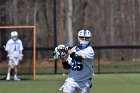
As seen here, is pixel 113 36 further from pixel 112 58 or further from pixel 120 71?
pixel 120 71

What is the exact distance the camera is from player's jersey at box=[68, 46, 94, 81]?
39.4ft

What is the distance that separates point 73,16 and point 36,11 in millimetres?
A: 2464

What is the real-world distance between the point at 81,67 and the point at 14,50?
37.9 feet

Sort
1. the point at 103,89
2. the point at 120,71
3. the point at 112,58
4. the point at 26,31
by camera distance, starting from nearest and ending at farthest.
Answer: the point at 103,89 < the point at 26,31 < the point at 120,71 < the point at 112,58

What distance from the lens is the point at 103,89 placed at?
18.7 meters

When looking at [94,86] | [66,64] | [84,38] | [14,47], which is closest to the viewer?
[84,38]

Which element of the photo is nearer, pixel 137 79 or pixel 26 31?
pixel 137 79

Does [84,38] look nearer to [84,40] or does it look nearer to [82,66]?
[84,40]

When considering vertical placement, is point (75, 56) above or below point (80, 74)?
above

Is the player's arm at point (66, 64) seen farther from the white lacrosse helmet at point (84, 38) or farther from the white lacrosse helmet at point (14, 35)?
the white lacrosse helmet at point (14, 35)

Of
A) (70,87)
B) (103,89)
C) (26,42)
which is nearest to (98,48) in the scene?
(26,42)

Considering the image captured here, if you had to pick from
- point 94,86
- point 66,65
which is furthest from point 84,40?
point 94,86

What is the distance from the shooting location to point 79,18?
40.3 meters

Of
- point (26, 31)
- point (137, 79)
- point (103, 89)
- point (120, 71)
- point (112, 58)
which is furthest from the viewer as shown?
point (112, 58)
